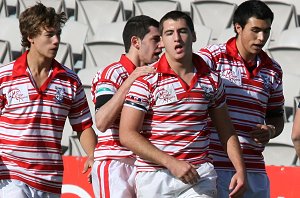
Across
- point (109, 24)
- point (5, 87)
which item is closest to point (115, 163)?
point (5, 87)

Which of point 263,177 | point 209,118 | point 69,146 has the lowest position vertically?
point 69,146

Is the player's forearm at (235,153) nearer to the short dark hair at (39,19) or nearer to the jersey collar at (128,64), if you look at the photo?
the jersey collar at (128,64)

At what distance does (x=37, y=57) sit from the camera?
607cm

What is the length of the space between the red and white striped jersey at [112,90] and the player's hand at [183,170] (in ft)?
3.05

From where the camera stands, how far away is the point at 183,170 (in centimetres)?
523

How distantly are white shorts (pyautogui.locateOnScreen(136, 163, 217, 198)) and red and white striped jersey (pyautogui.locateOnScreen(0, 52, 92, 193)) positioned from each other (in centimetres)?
76

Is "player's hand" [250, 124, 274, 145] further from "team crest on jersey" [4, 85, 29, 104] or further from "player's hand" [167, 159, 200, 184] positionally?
"team crest on jersey" [4, 85, 29, 104]

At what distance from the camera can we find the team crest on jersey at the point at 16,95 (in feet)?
19.4

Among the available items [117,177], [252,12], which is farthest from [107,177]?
[252,12]

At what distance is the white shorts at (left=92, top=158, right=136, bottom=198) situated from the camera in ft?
20.3

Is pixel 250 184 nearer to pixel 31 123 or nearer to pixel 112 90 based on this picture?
pixel 112 90

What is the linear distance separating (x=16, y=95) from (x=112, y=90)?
0.60m

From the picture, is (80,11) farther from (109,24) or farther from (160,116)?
(160,116)

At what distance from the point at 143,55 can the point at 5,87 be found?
945 millimetres
